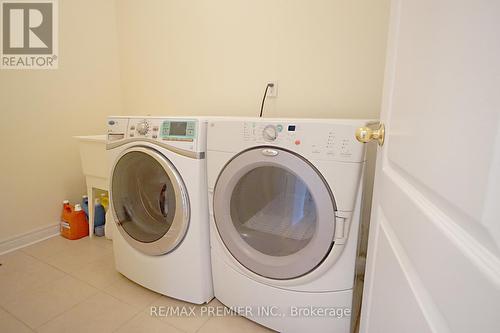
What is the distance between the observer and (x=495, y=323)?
0.73ft

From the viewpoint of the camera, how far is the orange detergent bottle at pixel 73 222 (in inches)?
75.1

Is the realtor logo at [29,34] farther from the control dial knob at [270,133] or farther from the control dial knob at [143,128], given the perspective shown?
the control dial knob at [270,133]

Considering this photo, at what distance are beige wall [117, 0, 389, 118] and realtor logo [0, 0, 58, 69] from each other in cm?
52

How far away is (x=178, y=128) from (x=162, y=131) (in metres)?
0.08

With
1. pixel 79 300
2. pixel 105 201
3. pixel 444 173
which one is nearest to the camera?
pixel 444 173

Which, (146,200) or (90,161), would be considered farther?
(90,161)

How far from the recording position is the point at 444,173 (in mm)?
325

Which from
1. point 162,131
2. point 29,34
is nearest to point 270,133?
point 162,131

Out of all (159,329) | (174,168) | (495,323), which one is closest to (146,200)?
(174,168)

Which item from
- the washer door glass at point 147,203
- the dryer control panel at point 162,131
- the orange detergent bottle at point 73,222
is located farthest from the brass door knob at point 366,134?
the orange detergent bottle at point 73,222

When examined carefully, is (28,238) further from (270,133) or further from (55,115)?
(270,133)

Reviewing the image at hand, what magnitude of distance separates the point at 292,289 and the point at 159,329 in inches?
24.8

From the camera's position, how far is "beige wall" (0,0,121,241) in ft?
5.58

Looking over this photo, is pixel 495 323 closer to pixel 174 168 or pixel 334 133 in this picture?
pixel 334 133
